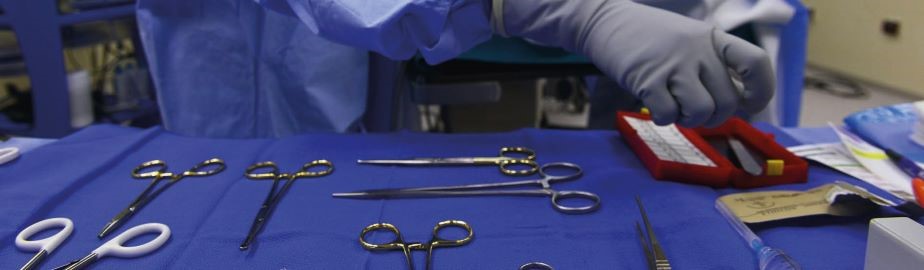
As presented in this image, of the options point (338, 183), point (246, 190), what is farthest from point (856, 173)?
point (246, 190)

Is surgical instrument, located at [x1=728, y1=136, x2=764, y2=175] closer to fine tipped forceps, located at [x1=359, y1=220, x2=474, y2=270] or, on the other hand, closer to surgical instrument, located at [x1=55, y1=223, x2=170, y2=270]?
fine tipped forceps, located at [x1=359, y1=220, x2=474, y2=270]

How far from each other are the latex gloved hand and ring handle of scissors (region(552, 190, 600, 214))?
111 millimetres

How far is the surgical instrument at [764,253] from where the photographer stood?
20.6 inches

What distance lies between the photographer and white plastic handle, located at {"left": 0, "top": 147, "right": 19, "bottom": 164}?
754 millimetres

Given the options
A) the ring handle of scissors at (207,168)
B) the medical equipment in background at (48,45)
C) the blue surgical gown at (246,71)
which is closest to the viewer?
the ring handle of scissors at (207,168)

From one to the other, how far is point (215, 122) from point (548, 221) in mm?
649

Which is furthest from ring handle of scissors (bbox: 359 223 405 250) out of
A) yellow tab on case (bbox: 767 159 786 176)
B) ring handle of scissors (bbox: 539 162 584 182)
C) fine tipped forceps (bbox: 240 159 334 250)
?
yellow tab on case (bbox: 767 159 786 176)

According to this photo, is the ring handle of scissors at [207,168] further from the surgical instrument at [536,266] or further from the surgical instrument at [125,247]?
the surgical instrument at [536,266]

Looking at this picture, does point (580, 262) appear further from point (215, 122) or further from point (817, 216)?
point (215, 122)

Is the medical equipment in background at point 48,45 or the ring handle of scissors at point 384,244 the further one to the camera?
the medical equipment in background at point 48,45

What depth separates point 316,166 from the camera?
30.1 inches

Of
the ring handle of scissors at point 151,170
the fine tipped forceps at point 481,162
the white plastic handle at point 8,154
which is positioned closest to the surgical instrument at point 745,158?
the fine tipped forceps at point 481,162

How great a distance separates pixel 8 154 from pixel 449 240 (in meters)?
0.59

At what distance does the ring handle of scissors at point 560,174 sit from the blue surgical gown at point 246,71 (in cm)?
27
